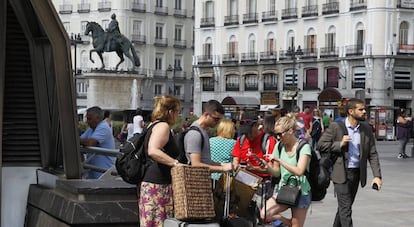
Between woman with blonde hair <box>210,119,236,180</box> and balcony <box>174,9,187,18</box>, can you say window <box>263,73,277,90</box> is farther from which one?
woman with blonde hair <box>210,119,236,180</box>

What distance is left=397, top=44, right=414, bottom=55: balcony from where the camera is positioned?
2301 inches

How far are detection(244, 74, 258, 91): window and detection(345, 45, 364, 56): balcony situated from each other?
36.8 ft

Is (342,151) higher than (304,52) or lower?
lower

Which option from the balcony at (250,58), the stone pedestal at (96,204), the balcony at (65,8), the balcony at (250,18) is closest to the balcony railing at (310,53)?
the balcony at (250,58)

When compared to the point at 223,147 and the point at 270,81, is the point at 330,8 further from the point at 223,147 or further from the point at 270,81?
the point at 223,147

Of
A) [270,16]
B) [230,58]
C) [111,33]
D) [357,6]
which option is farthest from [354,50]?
[111,33]

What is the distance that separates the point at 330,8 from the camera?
6256 cm

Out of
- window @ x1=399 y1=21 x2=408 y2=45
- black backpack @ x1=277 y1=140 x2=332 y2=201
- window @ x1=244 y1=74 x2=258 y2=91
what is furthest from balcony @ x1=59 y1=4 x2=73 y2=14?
black backpack @ x1=277 y1=140 x2=332 y2=201

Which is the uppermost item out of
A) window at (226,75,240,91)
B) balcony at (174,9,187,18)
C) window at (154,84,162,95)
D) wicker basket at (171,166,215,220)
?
balcony at (174,9,187,18)

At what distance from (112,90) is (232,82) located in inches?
1410

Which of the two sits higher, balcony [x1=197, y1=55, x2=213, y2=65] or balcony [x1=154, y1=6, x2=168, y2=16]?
balcony [x1=154, y1=6, x2=168, y2=16]

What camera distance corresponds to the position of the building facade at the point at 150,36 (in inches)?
3241

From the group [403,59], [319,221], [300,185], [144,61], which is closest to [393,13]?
[403,59]

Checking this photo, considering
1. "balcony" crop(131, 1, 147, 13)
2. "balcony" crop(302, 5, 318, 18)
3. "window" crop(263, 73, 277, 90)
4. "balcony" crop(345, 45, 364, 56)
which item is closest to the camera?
"balcony" crop(345, 45, 364, 56)
